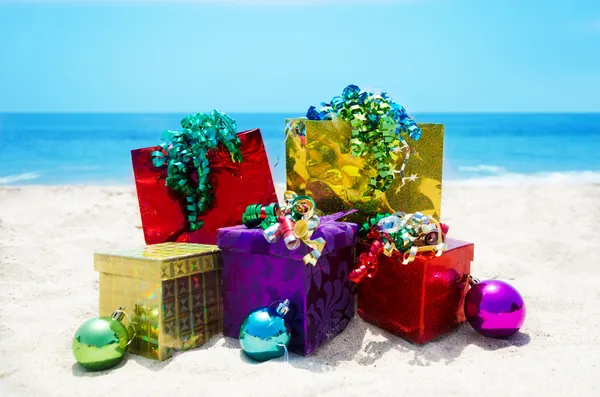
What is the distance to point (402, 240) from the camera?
259 centimetres

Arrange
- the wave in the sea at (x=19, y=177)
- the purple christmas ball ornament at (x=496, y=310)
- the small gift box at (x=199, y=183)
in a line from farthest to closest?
the wave in the sea at (x=19, y=177), the small gift box at (x=199, y=183), the purple christmas ball ornament at (x=496, y=310)

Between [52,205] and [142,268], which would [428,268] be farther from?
[52,205]

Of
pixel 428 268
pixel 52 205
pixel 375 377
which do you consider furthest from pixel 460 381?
pixel 52 205

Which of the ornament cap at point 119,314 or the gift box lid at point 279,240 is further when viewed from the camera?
the ornament cap at point 119,314

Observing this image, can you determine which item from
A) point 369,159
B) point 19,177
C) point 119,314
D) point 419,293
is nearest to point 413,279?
point 419,293

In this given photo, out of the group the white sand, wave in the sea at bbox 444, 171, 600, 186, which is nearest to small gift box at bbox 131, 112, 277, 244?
the white sand

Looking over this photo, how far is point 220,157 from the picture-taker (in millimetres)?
3123

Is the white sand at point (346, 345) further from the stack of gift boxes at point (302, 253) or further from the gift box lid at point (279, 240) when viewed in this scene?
the gift box lid at point (279, 240)

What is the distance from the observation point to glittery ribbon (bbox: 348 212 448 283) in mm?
2582

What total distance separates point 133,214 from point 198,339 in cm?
355

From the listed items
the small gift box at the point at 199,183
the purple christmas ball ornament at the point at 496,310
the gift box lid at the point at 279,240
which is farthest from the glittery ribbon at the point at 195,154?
the purple christmas ball ornament at the point at 496,310

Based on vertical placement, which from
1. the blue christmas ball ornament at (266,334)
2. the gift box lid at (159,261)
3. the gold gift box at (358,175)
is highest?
the gold gift box at (358,175)

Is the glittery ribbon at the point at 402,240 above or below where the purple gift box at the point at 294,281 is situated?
above

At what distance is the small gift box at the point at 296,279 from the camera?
247 centimetres
